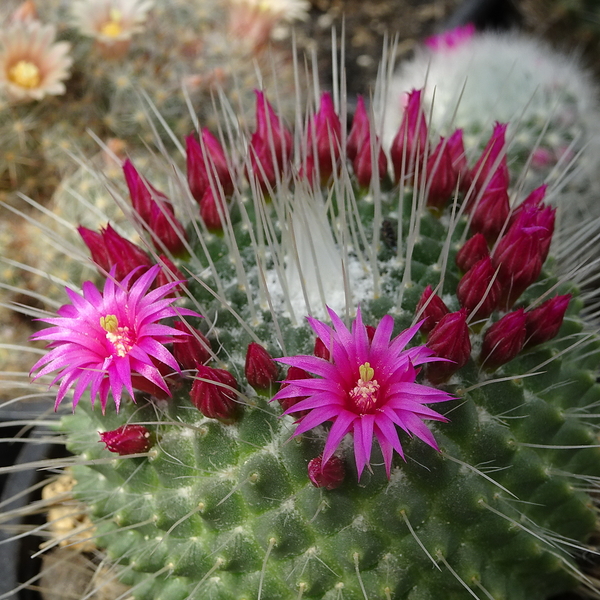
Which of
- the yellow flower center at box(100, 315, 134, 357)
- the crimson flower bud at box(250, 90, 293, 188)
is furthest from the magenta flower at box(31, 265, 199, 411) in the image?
the crimson flower bud at box(250, 90, 293, 188)

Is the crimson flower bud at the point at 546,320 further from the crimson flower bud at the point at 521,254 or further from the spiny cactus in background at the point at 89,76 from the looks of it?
the spiny cactus in background at the point at 89,76

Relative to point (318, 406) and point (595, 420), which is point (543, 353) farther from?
point (318, 406)

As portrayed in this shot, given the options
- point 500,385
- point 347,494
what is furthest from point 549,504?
point 347,494

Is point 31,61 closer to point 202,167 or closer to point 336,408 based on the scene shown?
point 202,167

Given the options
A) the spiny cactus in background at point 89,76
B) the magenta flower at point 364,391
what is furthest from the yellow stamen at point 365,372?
the spiny cactus in background at point 89,76

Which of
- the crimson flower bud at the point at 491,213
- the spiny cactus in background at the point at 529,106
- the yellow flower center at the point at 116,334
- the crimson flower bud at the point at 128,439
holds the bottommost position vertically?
the crimson flower bud at the point at 128,439

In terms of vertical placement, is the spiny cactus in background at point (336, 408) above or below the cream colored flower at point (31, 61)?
below
